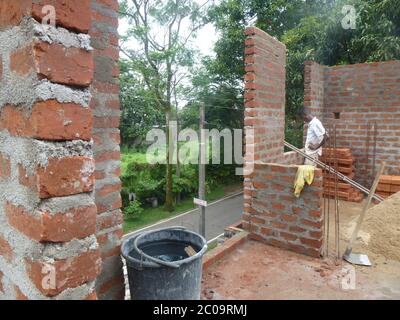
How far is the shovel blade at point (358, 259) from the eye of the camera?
140 inches

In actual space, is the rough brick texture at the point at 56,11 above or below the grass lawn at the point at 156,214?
above

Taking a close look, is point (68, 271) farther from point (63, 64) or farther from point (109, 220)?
point (109, 220)

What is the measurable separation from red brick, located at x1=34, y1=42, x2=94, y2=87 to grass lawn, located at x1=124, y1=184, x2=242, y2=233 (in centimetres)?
854

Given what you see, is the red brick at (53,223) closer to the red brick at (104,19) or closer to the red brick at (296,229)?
the red brick at (104,19)

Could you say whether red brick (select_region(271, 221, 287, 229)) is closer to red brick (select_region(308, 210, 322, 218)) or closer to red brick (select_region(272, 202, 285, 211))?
red brick (select_region(272, 202, 285, 211))

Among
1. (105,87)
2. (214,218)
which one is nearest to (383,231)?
(105,87)

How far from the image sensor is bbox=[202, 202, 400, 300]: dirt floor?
2.96 meters

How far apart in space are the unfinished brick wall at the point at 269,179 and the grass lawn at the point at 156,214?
232 inches

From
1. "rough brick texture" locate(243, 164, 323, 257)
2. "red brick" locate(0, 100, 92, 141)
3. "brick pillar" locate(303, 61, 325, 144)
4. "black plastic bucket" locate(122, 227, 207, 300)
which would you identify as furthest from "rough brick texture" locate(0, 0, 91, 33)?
"brick pillar" locate(303, 61, 325, 144)

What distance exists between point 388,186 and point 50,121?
625 centimetres

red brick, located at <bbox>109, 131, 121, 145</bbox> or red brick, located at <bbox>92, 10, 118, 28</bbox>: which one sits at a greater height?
red brick, located at <bbox>92, 10, 118, 28</bbox>

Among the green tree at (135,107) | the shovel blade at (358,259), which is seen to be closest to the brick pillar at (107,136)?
the shovel blade at (358,259)

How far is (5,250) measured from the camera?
1184 millimetres

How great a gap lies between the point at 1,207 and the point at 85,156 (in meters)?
0.40
